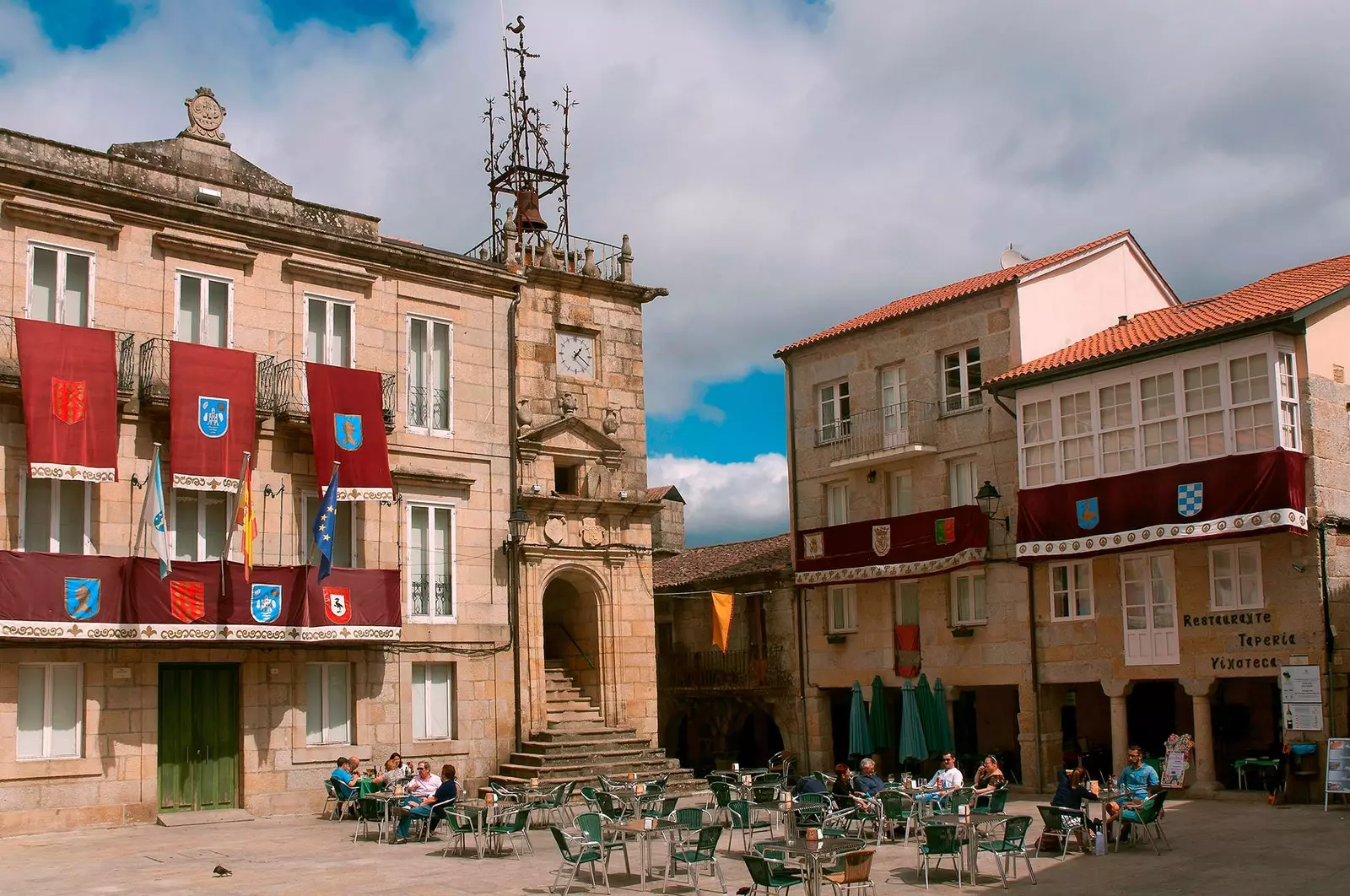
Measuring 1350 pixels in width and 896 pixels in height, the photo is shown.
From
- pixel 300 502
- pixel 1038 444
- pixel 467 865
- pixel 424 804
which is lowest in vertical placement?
pixel 467 865

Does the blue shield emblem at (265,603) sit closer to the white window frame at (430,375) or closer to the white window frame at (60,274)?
the white window frame at (430,375)

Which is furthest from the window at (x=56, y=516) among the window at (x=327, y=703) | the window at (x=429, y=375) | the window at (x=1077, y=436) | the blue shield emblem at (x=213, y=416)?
the window at (x=1077, y=436)

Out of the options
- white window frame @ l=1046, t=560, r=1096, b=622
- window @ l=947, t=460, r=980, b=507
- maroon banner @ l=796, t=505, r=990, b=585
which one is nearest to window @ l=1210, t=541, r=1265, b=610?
white window frame @ l=1046, t=560, r=1096, b=622

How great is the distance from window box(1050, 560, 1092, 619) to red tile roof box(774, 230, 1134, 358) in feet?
20.2

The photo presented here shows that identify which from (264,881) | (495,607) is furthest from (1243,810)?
(264,881)

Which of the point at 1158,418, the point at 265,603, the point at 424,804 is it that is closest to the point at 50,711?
the point at 265,603

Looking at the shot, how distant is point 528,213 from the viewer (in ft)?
101

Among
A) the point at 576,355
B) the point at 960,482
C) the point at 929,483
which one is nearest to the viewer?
the point at 576,355

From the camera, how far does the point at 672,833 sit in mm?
16031

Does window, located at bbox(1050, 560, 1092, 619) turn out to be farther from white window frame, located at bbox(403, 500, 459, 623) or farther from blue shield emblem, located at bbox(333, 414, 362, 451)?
blue shield emblem, located at bbox(333, 414, 362, 451)

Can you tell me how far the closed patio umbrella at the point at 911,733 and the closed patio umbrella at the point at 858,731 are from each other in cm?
101

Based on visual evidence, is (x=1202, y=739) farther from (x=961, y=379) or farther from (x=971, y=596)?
(x=961, y=379)

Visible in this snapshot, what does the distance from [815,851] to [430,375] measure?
14.8 m

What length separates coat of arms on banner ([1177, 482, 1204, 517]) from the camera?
23641 millimetres
